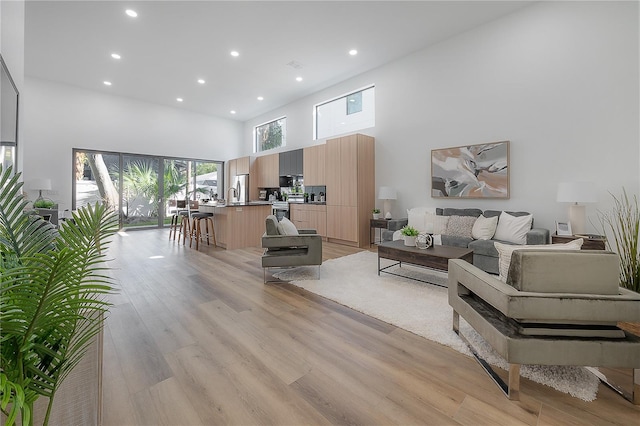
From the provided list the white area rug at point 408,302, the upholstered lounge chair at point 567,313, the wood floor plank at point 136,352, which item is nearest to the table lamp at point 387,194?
the white area rug at point 408,302

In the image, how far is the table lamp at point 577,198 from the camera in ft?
11.3

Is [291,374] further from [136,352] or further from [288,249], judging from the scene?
[288,249]

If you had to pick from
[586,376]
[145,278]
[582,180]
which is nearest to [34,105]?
[145,278]

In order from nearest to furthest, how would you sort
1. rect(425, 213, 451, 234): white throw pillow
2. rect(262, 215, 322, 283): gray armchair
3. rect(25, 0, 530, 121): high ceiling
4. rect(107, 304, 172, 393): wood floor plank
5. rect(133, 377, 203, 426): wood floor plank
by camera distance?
1. rect(133, 377, 203, 426): wood floor plank
2. rect(107, 304, 172, 393): wood floor plank
3. rect(262, 215, 322, 283): gray armchair
4. rect(25, 0, 530, 121): high ceiling
5. rect(425, 213, 451, 234): white throw pillow

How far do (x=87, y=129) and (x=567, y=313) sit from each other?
9886 millimetres

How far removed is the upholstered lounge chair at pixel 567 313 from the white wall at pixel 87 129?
28.9 ft

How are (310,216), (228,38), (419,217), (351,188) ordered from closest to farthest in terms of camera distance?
(228,38), (419,217), (351,188), (310,216)

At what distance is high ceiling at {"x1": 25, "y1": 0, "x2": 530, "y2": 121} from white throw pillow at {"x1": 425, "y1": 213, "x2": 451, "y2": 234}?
3.26m

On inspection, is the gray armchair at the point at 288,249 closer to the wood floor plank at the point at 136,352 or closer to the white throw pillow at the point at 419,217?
the wood floor plank at the point at 136,352

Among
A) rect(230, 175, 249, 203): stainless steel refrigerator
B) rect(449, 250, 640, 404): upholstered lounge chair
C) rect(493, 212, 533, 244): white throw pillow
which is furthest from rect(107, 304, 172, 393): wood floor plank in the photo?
rect(230, 175, 249, 203): stainless steel refrigerator

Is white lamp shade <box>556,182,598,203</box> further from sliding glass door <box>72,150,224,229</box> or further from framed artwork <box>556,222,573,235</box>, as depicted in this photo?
sliding glass door <box>72,150,224,229</box>

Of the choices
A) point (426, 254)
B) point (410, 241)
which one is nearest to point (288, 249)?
point (410, 241)

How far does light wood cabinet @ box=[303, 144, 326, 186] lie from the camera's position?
22.4ft

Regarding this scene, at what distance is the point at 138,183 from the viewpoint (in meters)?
8.32
